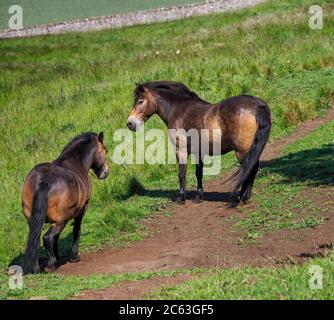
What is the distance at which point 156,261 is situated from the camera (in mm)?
10727

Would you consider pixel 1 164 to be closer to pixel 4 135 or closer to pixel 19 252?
pixel 4 135

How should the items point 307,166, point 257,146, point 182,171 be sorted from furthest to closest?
1. point 307,166
2. point 182,171
3. point 257,146

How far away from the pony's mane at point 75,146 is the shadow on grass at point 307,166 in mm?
4274

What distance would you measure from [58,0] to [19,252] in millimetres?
59078

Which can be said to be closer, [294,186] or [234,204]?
[234,204]

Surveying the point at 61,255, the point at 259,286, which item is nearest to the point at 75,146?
the point at 61,255

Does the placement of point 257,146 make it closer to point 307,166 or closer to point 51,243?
point 307,166

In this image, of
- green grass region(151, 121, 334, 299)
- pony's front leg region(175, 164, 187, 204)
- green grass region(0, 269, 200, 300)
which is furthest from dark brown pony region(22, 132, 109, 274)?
pony's front leg region(175, 164, 187, 204)

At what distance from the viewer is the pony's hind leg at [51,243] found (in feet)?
34.8

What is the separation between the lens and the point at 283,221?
11.7m

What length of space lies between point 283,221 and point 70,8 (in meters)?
55.6

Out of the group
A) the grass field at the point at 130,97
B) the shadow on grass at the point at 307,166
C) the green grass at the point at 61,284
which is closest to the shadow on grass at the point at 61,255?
the grass field at the point at 130,97

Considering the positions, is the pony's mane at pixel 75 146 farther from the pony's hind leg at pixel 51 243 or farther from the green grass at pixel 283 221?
the green grass at pixel 283 221
